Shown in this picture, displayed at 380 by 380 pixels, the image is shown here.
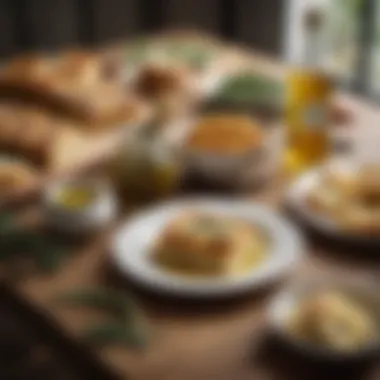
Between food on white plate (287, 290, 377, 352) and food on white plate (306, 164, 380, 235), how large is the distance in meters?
0.20

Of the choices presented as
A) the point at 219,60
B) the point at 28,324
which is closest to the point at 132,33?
the point at 219,60

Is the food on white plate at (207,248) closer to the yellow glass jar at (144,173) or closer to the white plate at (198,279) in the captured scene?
the white plate at (198,279)

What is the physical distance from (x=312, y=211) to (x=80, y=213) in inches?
12.4

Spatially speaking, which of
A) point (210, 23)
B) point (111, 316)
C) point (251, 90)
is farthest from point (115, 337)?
point (210, 23)

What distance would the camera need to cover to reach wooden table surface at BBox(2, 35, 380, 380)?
1.03m

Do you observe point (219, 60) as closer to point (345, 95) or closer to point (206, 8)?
point (345, 95)

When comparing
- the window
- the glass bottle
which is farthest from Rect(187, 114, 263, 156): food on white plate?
the window

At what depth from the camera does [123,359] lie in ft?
3.43

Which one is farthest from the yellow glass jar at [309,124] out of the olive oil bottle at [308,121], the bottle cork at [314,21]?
the bottle cork at [314,21]

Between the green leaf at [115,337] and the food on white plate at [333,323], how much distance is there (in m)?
0.17

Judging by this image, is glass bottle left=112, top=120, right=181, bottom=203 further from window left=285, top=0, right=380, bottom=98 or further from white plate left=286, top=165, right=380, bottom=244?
window left=285, top=0, right=380, bottom=98

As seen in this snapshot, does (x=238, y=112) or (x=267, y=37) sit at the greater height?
(x=238, y=112)

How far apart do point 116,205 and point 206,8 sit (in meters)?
1.45

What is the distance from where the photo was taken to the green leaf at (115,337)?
107 cm
